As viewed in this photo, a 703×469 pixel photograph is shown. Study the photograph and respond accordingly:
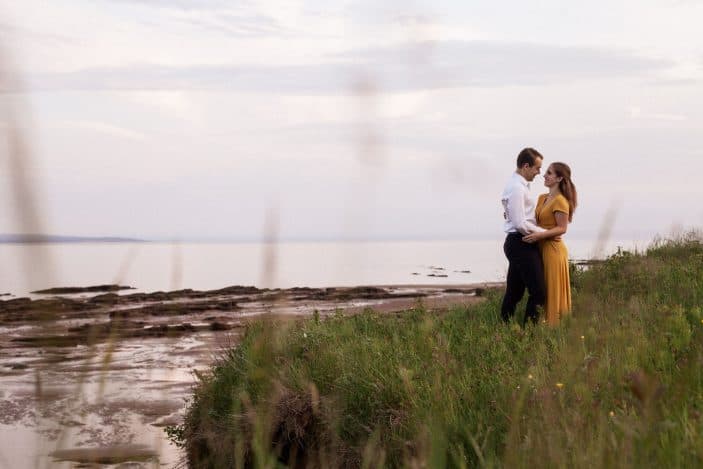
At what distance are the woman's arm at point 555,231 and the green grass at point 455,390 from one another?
1166 mm

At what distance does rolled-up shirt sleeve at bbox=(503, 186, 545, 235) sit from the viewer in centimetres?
888

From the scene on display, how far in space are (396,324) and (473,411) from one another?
5205mm

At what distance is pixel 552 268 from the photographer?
9367mm

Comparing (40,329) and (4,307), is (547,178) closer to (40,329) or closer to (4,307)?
(40,329)

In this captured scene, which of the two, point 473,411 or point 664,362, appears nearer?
point 473,411

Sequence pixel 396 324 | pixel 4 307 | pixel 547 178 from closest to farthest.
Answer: pixel 547 178 → pixel 396 324 → pixel 4 307

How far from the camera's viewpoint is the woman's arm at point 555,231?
8.97 metres

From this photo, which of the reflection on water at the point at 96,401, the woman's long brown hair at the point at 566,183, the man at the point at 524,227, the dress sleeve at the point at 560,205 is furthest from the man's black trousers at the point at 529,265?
the reflection on water at the point at 96,401

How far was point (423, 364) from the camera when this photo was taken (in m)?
6.85

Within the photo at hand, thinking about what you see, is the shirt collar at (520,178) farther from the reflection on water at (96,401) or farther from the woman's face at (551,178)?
the reflection on water at (96,401)

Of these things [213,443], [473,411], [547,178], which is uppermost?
[547,178]

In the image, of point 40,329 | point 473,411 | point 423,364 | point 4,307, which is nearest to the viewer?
point 40,329

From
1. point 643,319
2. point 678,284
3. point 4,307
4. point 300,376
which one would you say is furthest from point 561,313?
point 4,307

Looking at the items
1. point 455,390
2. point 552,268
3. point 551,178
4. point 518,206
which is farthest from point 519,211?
point 455,390
